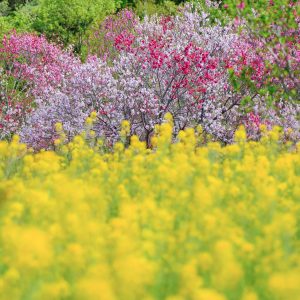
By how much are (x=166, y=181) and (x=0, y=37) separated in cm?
1519

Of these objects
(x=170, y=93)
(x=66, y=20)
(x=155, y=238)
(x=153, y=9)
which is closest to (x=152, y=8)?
(x=153, y=9)

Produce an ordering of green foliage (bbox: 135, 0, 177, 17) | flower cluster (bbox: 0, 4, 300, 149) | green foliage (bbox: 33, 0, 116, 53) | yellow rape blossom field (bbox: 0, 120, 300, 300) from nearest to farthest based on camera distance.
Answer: yellow rape blossom field (bbox: 0, 120, 300, 300) → flower cluster (bbox: 0, 4, 300, 149) → green foliage (bbox: 33, 0, 116, 53) → green foliage (bbox: 135, 0, 177, 17)

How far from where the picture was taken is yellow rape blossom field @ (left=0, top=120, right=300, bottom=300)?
3703mm

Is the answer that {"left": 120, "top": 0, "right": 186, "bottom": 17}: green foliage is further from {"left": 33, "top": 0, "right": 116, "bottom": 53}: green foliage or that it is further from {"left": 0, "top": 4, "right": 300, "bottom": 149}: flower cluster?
{"left": 0, "top": 4, "right": 300, "bottom": 149}: flower cluster

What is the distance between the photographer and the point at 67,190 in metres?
5.17

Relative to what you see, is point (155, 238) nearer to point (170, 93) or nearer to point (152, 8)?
point (170, 93)

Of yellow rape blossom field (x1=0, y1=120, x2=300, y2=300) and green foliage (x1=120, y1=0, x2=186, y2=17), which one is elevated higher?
green foliage (x1=120, y1=0, x2=186, y2=17)

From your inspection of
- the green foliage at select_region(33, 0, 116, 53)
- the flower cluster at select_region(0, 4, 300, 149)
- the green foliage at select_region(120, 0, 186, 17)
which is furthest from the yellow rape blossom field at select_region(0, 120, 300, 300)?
the green foliage at select_region(120, 0, 186, 17)

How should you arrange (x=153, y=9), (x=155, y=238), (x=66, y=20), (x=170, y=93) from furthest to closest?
(x=153, y=9)
(x=66, y=20)
(x=170, y=93)
(x=155, y=238)

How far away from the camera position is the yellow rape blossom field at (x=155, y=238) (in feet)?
12.1

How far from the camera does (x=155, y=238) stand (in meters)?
4.66

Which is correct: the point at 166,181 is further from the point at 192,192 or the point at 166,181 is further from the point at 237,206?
the point at 237,206

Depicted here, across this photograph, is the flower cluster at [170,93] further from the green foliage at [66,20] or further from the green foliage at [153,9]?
the green foliage at [153,9]

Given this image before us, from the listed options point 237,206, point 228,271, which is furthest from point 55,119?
point 228,271
